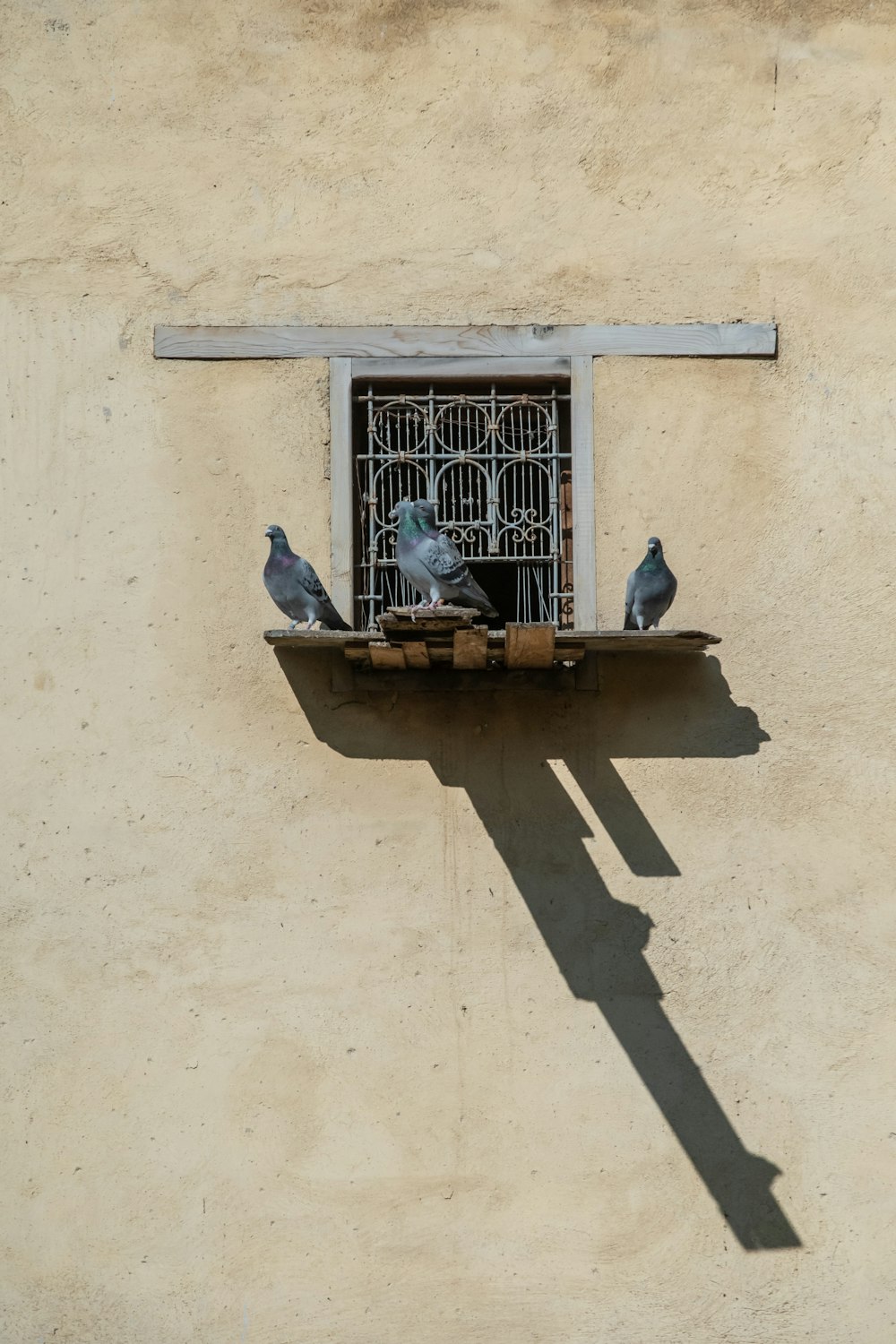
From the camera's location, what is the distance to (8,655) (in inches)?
231

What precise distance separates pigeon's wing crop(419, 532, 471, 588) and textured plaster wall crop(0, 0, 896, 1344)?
62cm

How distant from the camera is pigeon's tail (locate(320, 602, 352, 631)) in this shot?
5590mm

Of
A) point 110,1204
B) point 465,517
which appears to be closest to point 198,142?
point 465,517

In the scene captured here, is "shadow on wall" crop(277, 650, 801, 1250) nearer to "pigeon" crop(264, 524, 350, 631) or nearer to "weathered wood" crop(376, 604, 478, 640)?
"pigeon" crop(264, 524, 350, 631)

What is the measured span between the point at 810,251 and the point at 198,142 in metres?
2.40

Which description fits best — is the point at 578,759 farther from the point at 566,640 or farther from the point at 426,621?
the point at 426,621

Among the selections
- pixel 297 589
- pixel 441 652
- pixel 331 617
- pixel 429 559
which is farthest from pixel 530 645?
pixel 297 589

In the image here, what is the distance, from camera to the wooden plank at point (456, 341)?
6078 mm

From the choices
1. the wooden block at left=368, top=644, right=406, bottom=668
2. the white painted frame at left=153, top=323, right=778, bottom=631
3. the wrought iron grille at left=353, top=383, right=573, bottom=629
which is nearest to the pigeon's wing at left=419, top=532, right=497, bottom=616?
the wooden block at left=368, top=644, right=406, bottom=668

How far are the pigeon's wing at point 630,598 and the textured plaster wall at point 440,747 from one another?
17 cm

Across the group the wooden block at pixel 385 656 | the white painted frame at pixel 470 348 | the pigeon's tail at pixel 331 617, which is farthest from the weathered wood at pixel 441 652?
the white painted frame at pixel 470 348

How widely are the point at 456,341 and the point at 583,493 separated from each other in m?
0.75

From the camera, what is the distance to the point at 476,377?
20.0ft

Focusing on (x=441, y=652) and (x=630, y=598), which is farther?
(x=630, y=598)
